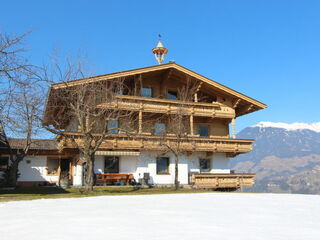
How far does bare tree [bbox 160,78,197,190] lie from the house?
0.19m

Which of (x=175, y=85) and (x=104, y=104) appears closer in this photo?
(x=104, y=104)

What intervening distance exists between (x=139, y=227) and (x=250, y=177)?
21.8 m

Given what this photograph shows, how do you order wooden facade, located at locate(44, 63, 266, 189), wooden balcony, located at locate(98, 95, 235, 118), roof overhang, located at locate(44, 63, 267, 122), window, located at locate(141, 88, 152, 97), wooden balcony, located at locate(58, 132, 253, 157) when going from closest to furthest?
wooden balcony, located at locate(58, 132, 253, 157) < wooden facade, located at locate(44, 63, 266, 189) < wooden balcony, located at locate(98, 95, 235, 118) < roof overhang, located at locate(44, 63, 267, 122) < window, located at locate(141, 88, 152, 97)

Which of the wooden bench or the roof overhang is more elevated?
the roof overhang

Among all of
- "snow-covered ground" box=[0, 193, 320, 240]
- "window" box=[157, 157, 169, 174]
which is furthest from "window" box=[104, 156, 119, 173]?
"snow-covered ground" box=[0, 193, 320, 240]

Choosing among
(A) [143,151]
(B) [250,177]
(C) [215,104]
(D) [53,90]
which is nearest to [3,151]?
(D) [53,90]

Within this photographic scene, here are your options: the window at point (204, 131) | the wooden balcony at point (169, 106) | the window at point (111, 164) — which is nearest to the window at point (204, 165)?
the window at point (204, 131)

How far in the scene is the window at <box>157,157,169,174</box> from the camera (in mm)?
26305

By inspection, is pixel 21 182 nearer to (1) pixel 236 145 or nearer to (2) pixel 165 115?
(2) pixel 165 115

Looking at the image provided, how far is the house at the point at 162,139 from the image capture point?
2438 cm

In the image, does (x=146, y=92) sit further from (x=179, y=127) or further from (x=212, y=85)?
(x=179, y=127)

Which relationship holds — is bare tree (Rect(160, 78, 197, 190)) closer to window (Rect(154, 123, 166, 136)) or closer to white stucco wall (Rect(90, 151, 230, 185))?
window (Rect(154, 123, 166, 136))

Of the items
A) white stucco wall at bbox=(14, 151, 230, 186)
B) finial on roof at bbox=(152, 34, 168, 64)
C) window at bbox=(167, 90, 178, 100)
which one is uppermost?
finial on roof at bbox=(152, 34, 168, 64)

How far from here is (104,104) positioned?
19375mm
